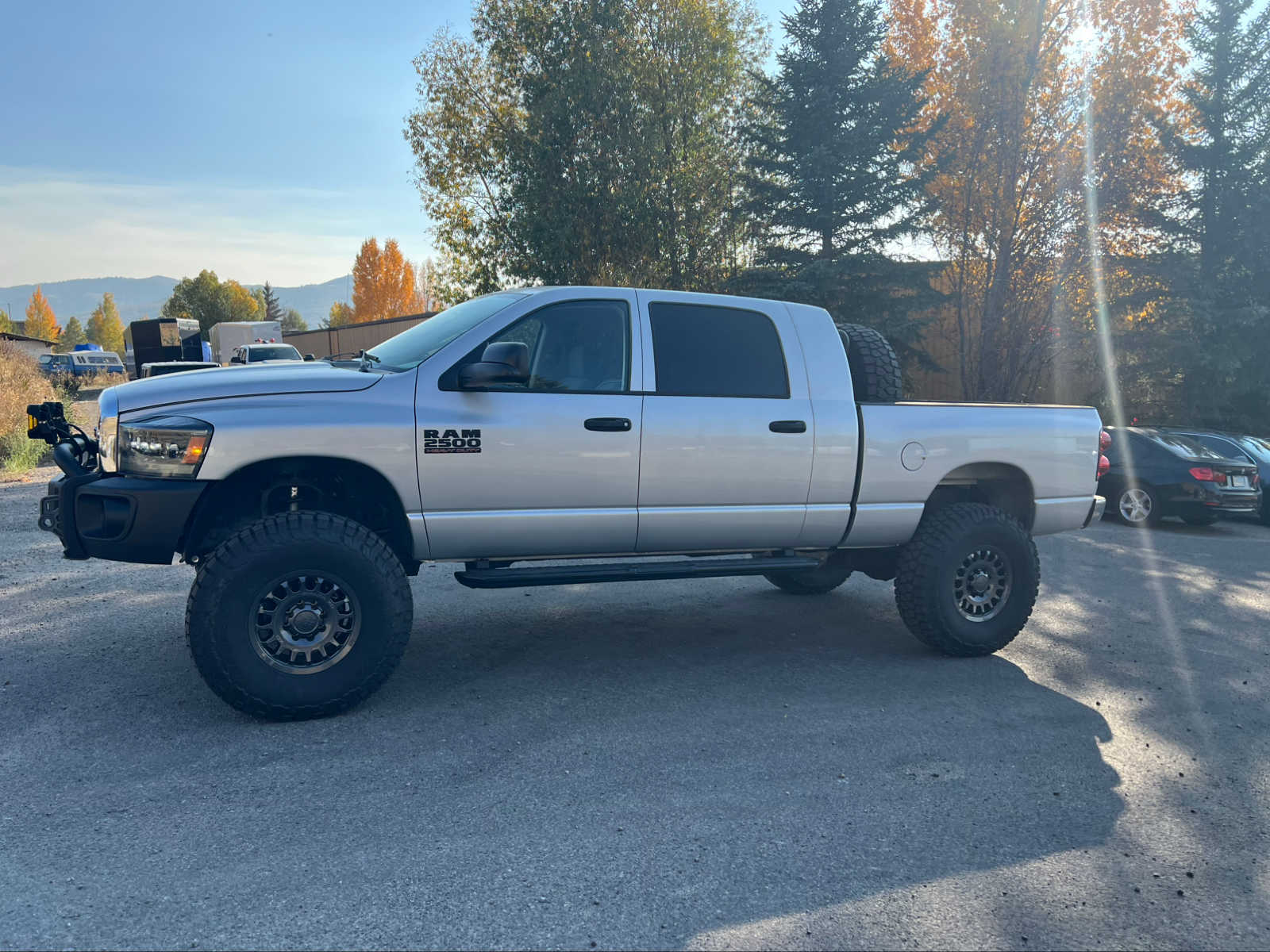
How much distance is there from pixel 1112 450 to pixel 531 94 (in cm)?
1641

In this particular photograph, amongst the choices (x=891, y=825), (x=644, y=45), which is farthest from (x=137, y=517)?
(x=644, y=45)

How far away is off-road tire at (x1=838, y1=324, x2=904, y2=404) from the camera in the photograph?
221 inches

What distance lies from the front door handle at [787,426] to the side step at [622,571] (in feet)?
2.52

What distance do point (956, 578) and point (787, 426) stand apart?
1471 millimetres

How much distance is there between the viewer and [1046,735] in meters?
4.43

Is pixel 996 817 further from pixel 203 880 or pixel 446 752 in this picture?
pixel 203 880

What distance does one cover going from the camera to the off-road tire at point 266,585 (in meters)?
4.14

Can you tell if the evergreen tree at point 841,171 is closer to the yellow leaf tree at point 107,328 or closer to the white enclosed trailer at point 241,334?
the white enclosed trailer at point 241,334

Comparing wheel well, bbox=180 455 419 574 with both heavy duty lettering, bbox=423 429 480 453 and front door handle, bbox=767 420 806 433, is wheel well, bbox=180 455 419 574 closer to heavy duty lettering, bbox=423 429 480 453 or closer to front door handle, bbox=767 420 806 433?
heavy duty lettering, bbox=423 429 480 453

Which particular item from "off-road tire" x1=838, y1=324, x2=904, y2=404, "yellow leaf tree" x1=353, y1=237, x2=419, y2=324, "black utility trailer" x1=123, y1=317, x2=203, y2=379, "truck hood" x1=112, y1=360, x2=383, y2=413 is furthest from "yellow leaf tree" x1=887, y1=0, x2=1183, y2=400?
"yellow leaf tree" x1=353, y1=237, x2=419, y2=324

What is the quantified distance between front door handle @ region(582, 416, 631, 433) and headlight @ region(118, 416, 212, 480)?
181 centimetres

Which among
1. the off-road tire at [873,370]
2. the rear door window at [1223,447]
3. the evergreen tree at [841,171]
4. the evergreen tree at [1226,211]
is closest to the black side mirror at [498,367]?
the off-road tire at [873,370]

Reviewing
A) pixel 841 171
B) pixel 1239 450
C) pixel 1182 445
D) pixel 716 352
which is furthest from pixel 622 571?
pixel 841 171

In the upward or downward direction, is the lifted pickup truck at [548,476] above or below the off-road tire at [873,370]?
below
